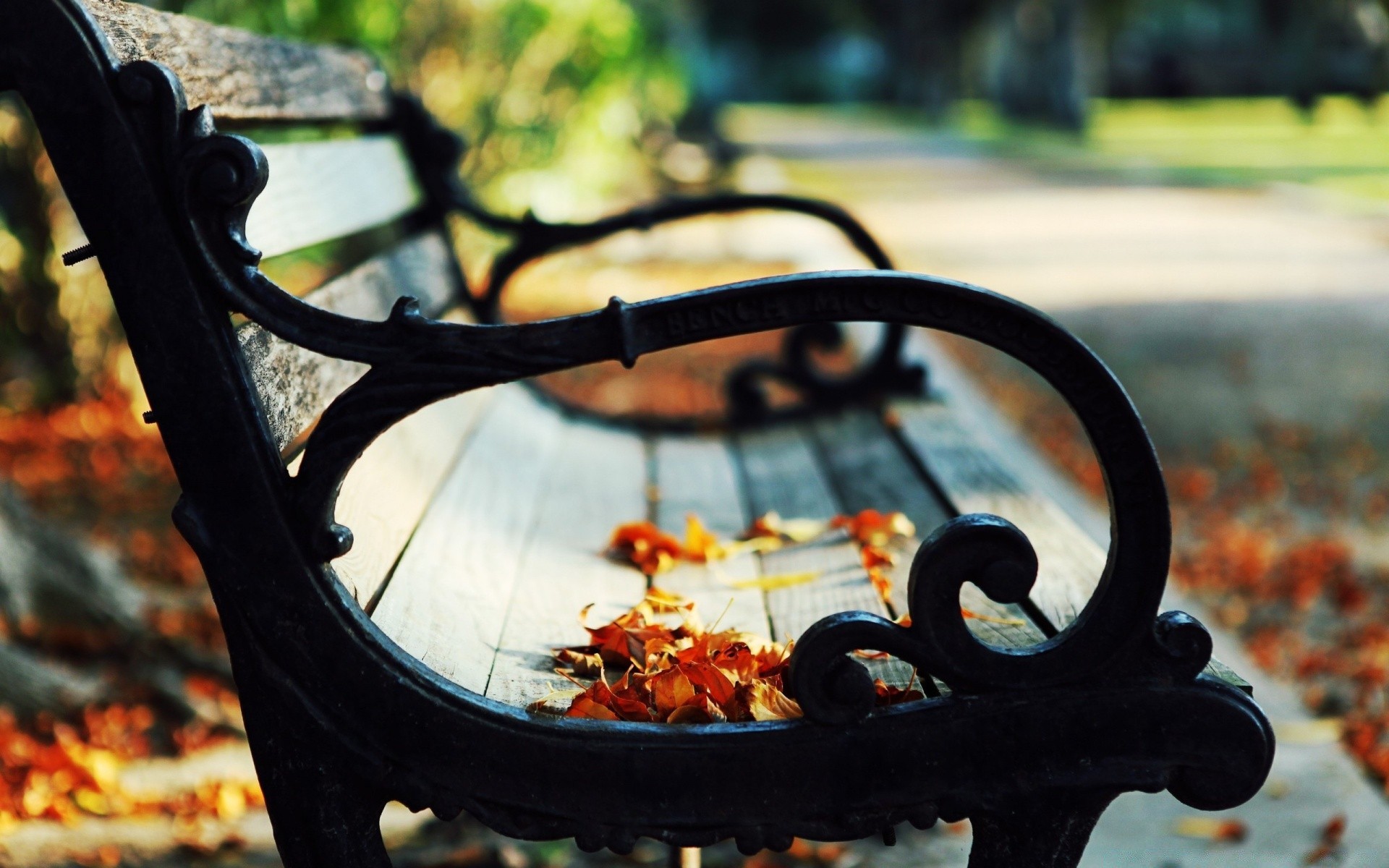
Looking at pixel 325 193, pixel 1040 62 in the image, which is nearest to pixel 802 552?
pixel 325 193

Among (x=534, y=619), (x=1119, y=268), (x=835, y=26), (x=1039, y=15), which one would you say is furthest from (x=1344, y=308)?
(x=835, y=26)

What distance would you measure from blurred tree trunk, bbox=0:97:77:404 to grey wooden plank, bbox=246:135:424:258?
313 cm

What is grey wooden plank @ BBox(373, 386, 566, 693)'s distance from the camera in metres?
1.52

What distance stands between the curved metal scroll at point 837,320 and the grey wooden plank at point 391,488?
19 centimetres

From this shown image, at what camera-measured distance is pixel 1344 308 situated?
8.40 m

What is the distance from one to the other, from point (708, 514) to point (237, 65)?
106 cm

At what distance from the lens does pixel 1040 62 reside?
3666 cm

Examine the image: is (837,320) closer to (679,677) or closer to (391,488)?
(679,677)

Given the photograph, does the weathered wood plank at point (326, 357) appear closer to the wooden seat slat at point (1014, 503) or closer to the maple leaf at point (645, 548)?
the maple leaf at point (645, 548)

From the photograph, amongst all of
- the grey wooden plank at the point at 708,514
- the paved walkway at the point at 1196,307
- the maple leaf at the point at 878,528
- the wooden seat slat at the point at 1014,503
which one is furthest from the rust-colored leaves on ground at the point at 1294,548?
the grey wooden plank at the point at 708,514

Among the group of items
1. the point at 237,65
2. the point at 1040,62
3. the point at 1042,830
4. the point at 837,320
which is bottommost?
the point at 1042,830

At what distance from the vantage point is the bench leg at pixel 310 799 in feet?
4.58

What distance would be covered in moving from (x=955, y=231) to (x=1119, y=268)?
8.33 ft

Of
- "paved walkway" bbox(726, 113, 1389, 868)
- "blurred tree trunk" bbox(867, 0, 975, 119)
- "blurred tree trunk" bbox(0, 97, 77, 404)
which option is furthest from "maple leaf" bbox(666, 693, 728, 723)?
"blurred tree trunk" bbox(867, 0, 975, 119)
